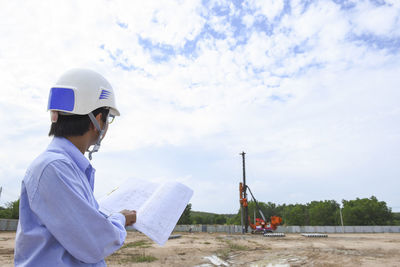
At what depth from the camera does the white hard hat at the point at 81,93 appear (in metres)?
1.40

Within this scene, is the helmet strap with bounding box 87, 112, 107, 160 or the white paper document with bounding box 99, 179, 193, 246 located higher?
the helmet strap with bounding box 87, 112, 107, 160

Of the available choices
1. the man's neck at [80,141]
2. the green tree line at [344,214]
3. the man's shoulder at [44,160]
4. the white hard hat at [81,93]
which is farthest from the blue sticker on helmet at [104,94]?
the green tree line at [344,214]

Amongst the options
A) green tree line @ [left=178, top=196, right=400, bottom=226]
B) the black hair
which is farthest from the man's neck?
green tree line @ [left=178, top=196, right=400, bottom=226]

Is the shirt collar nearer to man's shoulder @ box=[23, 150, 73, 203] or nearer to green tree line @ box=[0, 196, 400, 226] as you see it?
man's shoulder @ box=[23, 150, 73, 203]

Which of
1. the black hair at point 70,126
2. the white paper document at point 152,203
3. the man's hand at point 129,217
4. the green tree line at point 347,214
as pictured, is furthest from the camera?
the green tree line at point 347,214

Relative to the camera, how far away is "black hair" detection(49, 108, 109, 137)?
4.44ft

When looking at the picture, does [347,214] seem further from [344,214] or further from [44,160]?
[44,160]

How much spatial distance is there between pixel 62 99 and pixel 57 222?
717mm

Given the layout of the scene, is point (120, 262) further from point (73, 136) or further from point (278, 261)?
point (73, 136)

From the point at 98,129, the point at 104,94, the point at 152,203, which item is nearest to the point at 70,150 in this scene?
the point at 98,129

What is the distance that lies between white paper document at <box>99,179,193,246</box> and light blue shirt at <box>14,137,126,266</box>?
456 millimetres

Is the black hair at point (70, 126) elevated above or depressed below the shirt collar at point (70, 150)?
above

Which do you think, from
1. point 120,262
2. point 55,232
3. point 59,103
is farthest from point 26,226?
point 120,262

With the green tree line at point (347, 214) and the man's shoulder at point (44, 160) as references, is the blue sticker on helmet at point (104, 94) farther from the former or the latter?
the green tree line at point (347, 214)
